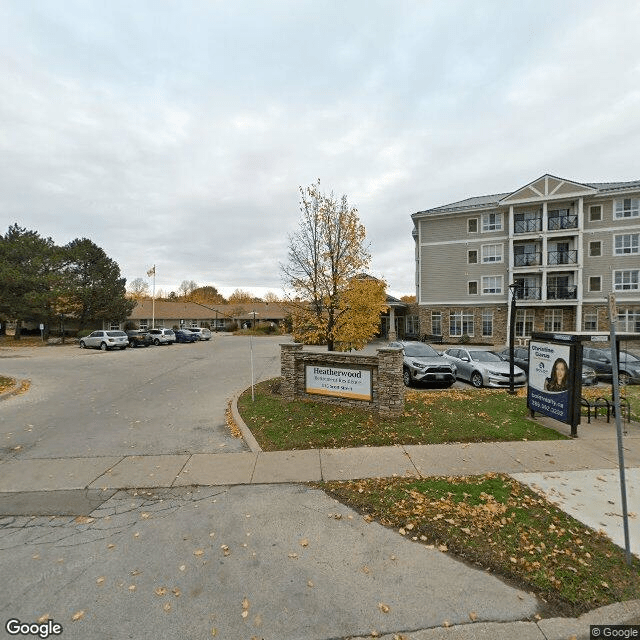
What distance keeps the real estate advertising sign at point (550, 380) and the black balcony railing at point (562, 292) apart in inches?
1082

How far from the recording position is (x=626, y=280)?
29.8m

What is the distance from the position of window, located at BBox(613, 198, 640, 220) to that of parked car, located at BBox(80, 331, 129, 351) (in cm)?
4451

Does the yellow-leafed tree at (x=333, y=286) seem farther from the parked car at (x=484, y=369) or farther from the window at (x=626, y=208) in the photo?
the window at (x=626, y=208)

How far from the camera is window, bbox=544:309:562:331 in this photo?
31.1 metres

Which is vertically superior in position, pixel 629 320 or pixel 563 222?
pixel 563 222

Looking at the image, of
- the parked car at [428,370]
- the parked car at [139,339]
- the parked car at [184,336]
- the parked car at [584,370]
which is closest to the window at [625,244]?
the parked car at [584,370]

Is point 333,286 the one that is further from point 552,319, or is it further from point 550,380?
point 552,319

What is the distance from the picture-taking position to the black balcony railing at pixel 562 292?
30.2m

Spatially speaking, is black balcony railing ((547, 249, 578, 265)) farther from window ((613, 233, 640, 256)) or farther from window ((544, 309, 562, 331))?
window ((544, 309, 562, 331))

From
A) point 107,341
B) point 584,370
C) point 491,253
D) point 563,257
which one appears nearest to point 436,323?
point 491,253

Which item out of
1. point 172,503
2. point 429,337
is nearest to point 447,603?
point 172,503

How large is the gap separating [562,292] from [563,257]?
126 inches

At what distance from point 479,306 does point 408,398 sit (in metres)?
26.0

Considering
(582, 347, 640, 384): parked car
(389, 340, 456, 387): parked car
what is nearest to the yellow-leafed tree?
(389, 340, 456, 387): parked car
